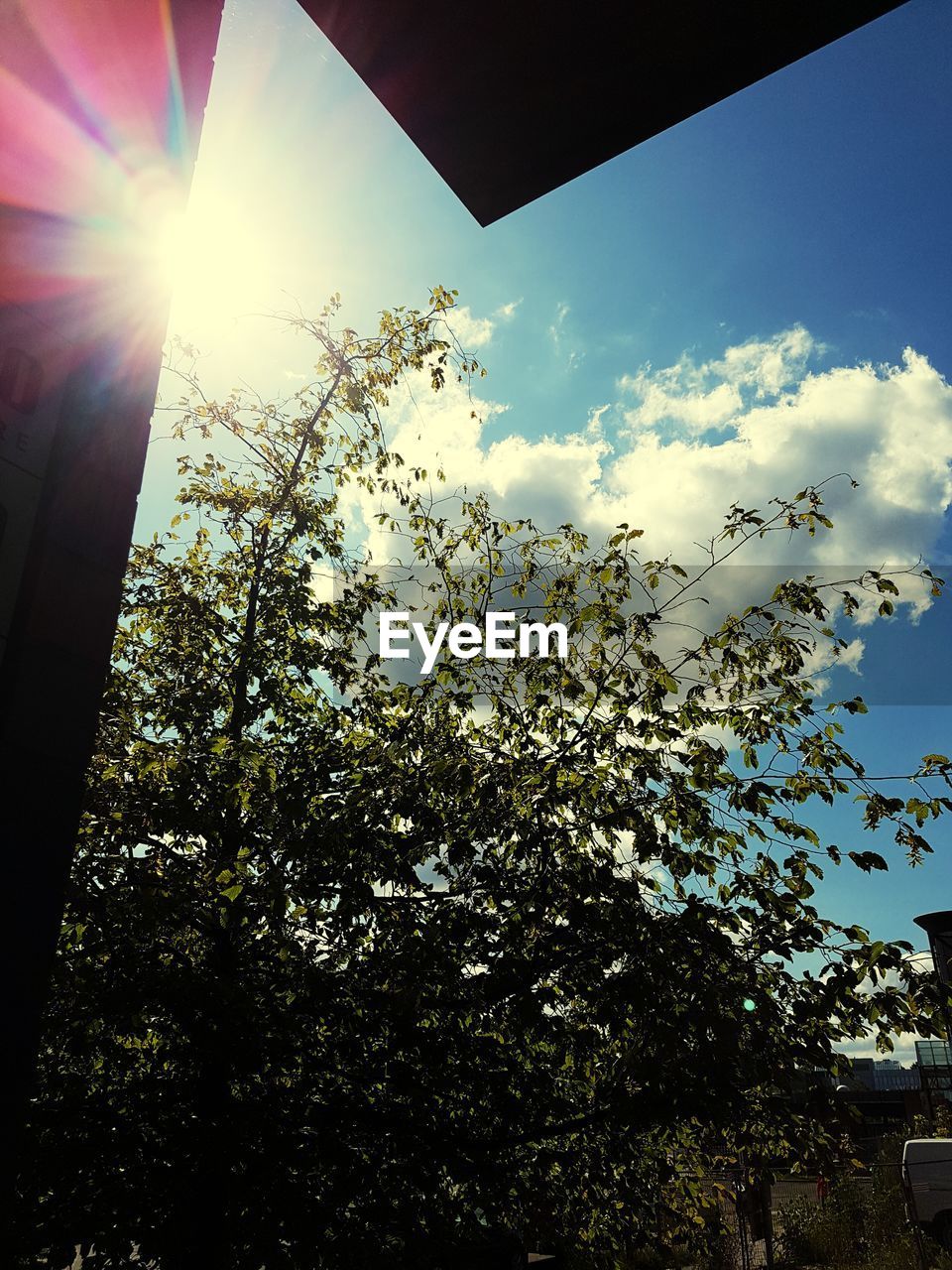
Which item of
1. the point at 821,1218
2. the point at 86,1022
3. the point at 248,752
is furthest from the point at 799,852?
the point at 821,1218

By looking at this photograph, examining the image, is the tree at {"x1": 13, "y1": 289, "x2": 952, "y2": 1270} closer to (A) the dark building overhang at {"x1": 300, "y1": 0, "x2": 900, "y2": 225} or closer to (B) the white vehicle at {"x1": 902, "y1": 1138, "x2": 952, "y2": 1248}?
(A) the dark building overhang at {"x1": 300, "y1": 0, "x2": 900, "y2": 225}

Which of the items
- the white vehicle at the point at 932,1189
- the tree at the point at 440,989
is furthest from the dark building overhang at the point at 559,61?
the white vehicle at the point at 932,1189

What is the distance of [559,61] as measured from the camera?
3160 mm

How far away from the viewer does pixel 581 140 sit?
140 inches

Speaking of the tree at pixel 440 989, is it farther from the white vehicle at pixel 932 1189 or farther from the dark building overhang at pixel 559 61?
the white vehicle at pixel 932 1189

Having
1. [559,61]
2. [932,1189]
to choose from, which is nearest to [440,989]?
[559,61]

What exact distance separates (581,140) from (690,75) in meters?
0.53

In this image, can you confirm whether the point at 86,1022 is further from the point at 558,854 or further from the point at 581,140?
the point at 581,140

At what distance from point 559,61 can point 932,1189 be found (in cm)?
1452

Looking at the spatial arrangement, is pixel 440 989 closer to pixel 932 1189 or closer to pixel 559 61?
pixel 559 61

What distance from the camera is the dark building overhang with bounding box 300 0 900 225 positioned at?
296 cm

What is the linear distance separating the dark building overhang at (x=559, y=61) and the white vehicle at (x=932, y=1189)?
1397 centimetres

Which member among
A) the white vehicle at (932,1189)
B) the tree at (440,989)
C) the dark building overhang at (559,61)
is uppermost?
the dark building overhang at (559,61)

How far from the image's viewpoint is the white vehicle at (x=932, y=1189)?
11203 millimetres
